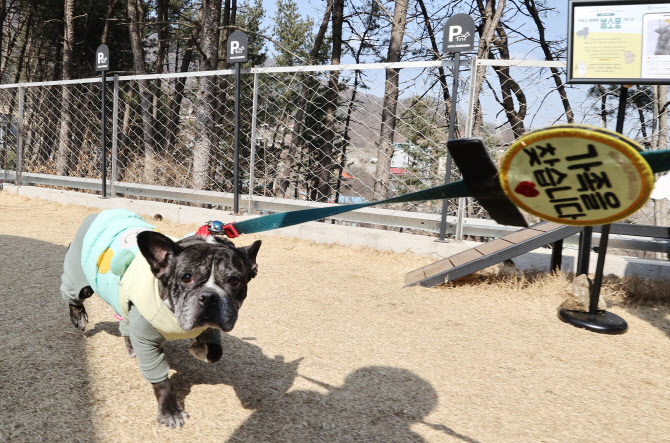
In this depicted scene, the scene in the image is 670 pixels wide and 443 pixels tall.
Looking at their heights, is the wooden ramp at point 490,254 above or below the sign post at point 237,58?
below

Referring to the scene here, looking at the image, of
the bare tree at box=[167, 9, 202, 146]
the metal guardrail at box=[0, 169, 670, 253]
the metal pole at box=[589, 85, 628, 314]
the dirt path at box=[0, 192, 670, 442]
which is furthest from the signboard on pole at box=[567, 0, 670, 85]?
the bare tree at box=[167, 9, 202, 146]

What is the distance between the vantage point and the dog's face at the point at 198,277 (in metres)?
1.94

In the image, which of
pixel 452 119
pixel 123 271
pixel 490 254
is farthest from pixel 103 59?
pixel 123 271

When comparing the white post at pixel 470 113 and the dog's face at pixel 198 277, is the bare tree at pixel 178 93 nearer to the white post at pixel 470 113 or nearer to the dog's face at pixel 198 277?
the white post at pixel 470 113

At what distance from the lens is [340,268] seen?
5594 mm

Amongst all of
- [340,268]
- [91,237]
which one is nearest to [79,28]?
[340,268]

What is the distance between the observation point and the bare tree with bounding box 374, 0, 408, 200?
32.8ft

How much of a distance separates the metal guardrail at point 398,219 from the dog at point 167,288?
281cm

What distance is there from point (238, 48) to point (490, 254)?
15.9 feet

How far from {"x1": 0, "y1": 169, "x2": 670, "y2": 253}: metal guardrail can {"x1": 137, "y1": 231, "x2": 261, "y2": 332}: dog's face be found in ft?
9.94

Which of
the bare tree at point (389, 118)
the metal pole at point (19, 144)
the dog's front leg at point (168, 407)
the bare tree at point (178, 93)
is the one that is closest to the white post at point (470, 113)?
the bare tree at point (389, 118)

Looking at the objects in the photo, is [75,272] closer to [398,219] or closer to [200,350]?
[200,350]

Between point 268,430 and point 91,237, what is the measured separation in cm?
145

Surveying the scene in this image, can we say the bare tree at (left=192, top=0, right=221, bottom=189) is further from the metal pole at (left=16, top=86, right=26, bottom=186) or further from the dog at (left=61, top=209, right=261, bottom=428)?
the dog at (left=61, top=209, right=261, bottom=428)
